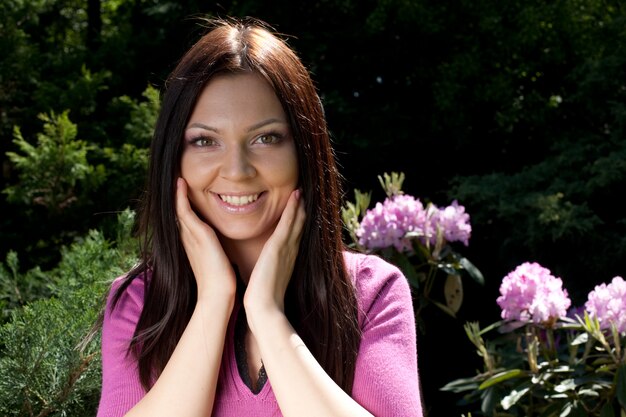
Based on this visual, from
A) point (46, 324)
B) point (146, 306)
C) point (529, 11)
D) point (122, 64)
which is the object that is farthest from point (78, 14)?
point (146, 306)

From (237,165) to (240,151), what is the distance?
0.03m

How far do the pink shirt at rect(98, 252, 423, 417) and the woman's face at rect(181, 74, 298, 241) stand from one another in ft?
0.93

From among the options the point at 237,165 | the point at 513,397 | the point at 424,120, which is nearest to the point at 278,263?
the point at 237,165

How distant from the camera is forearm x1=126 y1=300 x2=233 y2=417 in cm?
169

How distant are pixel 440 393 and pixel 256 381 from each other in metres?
2.60

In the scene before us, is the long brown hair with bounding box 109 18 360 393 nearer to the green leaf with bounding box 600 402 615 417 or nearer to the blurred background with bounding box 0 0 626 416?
the green leaf with bounding box 600 402 615 417

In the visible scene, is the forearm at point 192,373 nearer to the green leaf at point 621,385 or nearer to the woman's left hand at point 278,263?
the woman's left hand at point 278,263

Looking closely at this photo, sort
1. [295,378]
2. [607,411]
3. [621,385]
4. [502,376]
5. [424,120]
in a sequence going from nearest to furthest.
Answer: [295,378] → [621,385] → [607,411] → [502,376] → [424,120]

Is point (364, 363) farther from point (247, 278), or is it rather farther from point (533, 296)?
point (533, 296)

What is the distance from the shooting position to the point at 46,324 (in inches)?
90.3

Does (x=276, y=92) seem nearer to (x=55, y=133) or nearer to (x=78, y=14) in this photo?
(x=55, y=133)

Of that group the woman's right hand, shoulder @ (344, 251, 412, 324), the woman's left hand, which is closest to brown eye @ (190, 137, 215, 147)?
the woman's right hand

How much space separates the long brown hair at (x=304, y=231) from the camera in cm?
178

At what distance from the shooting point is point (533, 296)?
2836mm
